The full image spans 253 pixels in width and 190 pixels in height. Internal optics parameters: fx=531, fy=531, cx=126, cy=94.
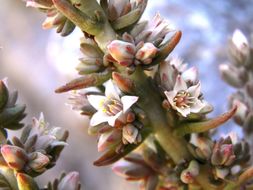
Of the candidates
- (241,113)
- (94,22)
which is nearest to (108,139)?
(94,22)

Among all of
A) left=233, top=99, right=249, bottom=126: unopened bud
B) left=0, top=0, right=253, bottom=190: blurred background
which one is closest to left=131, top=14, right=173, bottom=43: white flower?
left=233, top=99, right=249, bottom=126: unopened bud

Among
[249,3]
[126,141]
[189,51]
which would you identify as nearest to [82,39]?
[126,141]

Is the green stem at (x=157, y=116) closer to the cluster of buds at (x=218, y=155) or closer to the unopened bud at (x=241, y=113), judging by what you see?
the cluster of buds at (x=218, y=155)

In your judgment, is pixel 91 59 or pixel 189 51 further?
pixel 189 51

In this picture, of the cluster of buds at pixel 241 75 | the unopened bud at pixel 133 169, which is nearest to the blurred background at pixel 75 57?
the cluster of buds at pixel 241 75

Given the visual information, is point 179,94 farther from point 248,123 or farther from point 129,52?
point 248,123

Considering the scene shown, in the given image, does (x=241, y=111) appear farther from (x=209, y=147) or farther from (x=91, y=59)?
(x=91, y=59)
